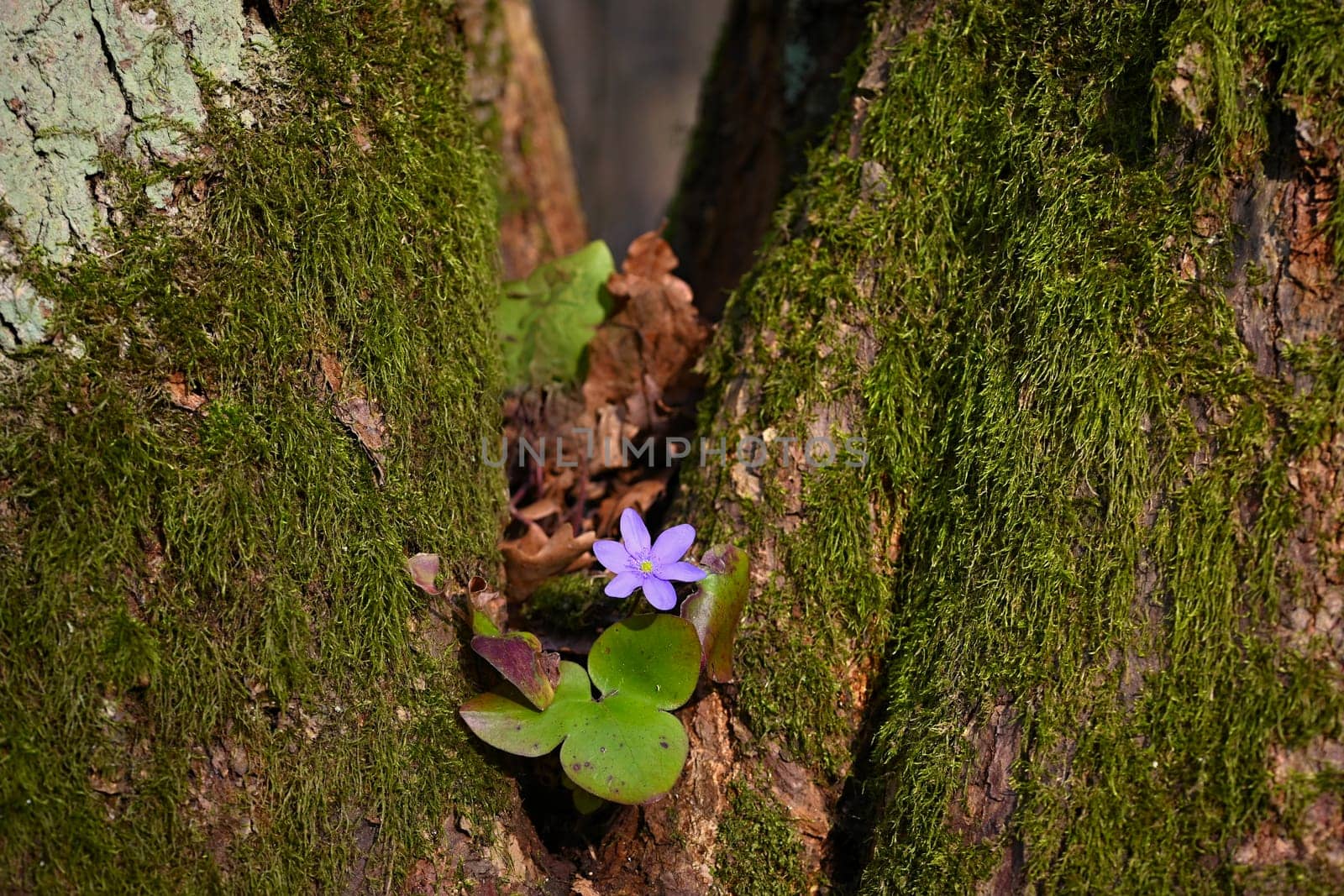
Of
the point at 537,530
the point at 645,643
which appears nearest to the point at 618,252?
the point at 537,530

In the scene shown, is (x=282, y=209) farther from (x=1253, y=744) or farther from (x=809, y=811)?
(x=1253, y=744)

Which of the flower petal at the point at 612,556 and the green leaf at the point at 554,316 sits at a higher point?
the green leaf at the point at 554,316

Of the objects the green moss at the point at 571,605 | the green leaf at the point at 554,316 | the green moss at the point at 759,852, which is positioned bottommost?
the green moss at the point at 759,852

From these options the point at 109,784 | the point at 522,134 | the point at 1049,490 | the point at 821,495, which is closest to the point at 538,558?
the point at 821,495

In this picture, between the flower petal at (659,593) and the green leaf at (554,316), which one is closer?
the flower petal at (659,593)

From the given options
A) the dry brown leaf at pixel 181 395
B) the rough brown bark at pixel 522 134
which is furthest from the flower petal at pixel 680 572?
the rough brown bark at pixel 522 134

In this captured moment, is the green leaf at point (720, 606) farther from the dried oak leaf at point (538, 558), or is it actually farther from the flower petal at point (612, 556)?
the dried oak leaf at point (538, 558)

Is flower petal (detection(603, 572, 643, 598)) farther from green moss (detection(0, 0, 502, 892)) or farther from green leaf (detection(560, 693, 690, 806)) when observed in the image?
green moss (detection(0, 0, 502, 892))
